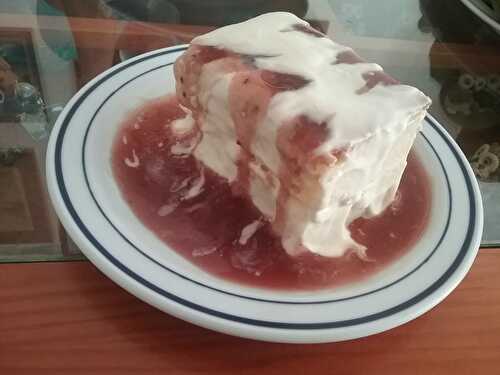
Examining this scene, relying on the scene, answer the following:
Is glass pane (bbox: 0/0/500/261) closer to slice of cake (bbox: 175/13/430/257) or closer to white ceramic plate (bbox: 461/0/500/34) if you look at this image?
white ceramic plate (bbox: 461/0/500/34)

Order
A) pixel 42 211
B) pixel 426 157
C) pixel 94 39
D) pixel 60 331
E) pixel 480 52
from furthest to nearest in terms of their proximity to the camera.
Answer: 1. pixel 480 52
2. pixel 94 39
3. pixel 426 157
4. pixel 42 211
5. pixel 60 331

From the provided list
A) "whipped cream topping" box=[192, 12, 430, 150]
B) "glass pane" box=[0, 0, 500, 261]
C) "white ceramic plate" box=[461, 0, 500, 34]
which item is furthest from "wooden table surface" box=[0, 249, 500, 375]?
"white ceramic plate" box=[461, 0, 500, 34]

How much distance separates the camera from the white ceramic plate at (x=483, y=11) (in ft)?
3.51

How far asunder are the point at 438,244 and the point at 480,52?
544 millimetres

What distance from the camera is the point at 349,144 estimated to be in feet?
1.93

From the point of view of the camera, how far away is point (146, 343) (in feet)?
1.94

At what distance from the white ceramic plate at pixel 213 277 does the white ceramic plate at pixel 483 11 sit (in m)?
0.39

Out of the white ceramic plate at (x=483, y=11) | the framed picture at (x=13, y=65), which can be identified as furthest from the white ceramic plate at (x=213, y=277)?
the white ceramic plate at (x=483, y=11)

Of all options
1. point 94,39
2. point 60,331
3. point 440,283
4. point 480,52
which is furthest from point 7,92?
point 480,52

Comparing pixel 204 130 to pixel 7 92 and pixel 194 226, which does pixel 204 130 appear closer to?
pixel 194 226

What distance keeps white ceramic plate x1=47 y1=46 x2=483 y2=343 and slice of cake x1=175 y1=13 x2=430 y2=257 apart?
0.08m

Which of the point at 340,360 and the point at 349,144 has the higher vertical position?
the point at 349,144

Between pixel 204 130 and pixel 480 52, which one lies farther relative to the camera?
pixel 480 52

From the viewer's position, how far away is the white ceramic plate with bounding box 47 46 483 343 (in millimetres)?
567
